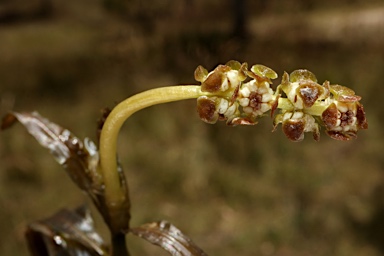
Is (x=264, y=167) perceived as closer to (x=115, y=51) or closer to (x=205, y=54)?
(x=205, y=54)

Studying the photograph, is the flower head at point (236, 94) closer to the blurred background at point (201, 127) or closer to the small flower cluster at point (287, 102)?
the small flower cluster at point (287, 102)

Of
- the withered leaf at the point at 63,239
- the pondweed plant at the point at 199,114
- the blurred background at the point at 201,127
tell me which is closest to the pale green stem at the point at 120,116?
the pondweed plant at the point at 199,114

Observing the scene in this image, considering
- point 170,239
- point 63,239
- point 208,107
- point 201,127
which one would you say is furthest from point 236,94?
point 201,127

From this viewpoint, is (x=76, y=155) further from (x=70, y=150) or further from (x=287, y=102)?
(x=287, y=102)

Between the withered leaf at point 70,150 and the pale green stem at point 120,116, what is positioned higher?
the pale green stem at point 120,116

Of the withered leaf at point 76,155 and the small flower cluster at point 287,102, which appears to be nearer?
the small flower cluster at point 287,102
